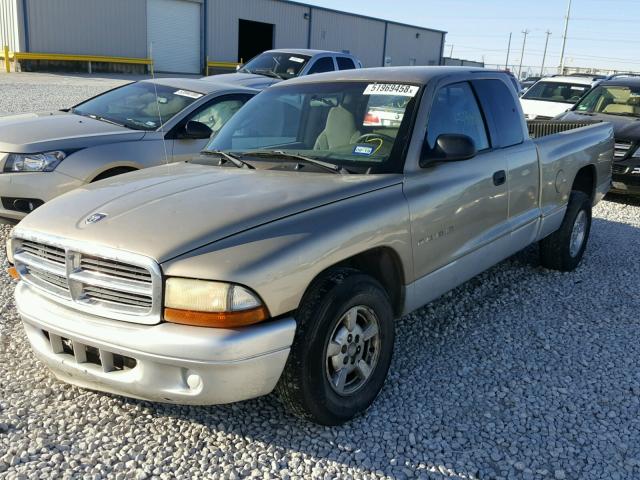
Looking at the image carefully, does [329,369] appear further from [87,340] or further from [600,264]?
[600,264]

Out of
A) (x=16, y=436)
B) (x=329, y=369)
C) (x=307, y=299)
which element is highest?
(x=307, y=299)

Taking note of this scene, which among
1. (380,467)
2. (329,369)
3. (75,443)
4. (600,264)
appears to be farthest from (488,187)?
(75,443)

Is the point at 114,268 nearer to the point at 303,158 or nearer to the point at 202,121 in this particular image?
the point at 303,158

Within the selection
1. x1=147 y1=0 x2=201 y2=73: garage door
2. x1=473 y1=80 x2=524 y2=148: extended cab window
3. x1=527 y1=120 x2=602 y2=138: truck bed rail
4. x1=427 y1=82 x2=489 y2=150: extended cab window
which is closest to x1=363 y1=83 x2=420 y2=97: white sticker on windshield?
x1=427 y1=82 x2=489 y2=150: extended cab window

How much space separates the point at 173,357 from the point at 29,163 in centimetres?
367

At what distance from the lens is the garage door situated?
103 feet

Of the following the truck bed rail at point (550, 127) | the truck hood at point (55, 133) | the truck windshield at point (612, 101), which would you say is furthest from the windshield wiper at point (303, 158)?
the truck windshield at point (612, 101)

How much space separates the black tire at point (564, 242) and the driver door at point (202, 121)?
11.1 feet

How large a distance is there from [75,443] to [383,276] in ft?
5.92

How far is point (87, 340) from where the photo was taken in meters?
2.88

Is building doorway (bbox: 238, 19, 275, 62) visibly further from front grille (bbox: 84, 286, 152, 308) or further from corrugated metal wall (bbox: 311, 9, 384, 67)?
front grille (bbox: 84, 286, 152, 308)

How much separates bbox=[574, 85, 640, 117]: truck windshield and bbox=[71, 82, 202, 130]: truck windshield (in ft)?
22.1

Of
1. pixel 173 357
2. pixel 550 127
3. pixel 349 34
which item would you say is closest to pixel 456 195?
pixel 173 357

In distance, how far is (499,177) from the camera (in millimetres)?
4406
